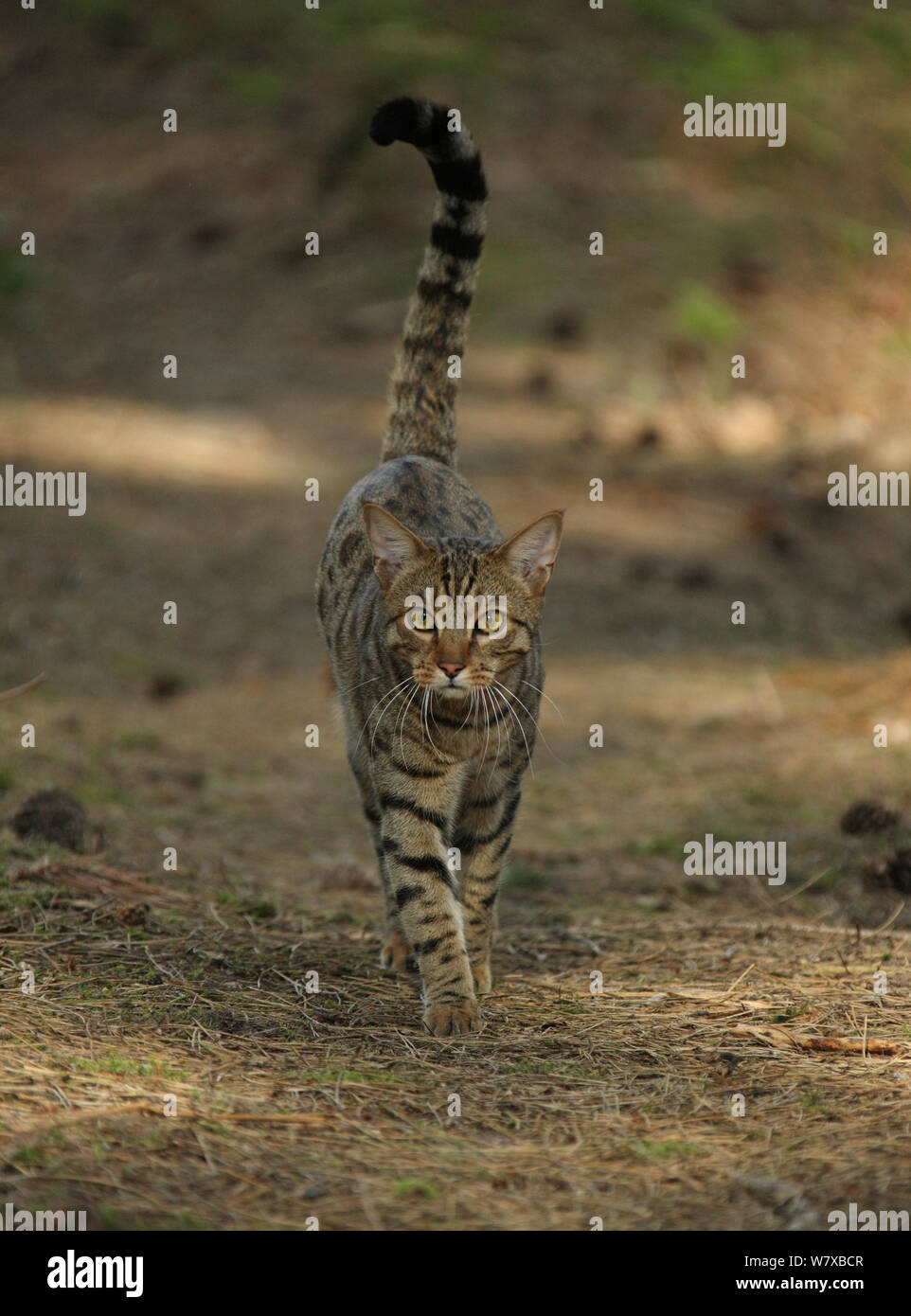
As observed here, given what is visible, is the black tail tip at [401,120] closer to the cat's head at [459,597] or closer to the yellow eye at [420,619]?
the cat's head at [459,597]

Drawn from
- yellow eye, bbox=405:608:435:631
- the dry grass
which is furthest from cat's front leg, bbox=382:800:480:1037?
yellow eye, bbox=405:608:435:631

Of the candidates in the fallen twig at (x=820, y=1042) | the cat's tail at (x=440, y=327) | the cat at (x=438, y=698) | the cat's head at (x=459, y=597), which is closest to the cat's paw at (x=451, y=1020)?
the cat at (x=438, y=698)

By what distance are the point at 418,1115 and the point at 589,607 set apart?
591 cm

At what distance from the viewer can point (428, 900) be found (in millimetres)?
3635

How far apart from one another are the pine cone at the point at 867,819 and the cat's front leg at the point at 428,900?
2.01 meters

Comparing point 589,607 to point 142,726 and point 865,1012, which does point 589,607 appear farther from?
point 865,1012

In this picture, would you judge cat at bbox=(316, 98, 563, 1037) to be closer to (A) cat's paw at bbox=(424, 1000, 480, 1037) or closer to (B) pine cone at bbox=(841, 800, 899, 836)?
(A) cat's paw at bbox=(424, 1000, 480, 1037)

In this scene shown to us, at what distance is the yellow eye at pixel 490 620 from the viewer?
11.8 ft

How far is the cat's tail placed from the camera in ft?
15.8

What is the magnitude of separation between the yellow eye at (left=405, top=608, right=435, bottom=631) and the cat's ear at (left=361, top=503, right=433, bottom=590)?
0.17 metres

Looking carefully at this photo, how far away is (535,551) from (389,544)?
0.41 metres

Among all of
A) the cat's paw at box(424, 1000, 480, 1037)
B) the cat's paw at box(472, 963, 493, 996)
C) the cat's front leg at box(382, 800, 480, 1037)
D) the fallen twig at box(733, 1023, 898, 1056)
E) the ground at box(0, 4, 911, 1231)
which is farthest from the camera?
the cat's paw at box(472, 963, 493, 996)

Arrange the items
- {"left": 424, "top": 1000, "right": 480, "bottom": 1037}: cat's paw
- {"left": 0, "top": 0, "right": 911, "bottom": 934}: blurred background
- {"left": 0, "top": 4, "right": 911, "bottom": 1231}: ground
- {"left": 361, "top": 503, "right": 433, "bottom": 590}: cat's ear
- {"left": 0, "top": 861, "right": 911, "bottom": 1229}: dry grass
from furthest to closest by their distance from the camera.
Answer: {"left": 0, "top": 0, "right": 911, "bottom": 934}: blurred background
{"left": 361, "top": 503, "right": 433, "bottom": 590}: cat's ear
{"left": 424, "top": 1000, "right": 480, "bottom": 1037}: cat's paw
{"left": 0, "top": 4, "right": 911, "bottom": 1231}: ground
{"left": 0, "top": 861, "right": 911, "bottom": 1229}: dry grass
